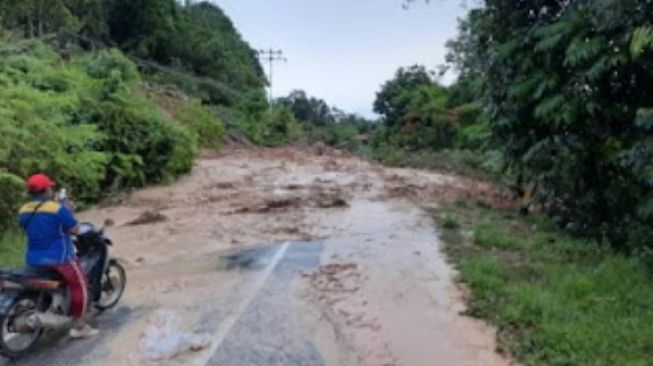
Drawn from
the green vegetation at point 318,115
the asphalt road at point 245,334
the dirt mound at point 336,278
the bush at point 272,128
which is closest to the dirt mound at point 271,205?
the dirt mound at point 336,278

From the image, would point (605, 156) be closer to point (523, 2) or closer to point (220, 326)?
point (523, 2)

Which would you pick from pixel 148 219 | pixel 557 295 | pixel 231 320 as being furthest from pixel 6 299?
pixel 148 219

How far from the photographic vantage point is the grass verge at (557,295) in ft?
21.5

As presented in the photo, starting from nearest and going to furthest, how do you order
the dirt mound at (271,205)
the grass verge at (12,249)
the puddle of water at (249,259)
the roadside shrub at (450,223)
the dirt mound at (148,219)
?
the puddle of water at (249,259) → the grass verge at (12,249) → the roadside shrub at (450,223) → the dirt mound at (148,219) → the dirt mound at (271,205)

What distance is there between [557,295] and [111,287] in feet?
16.5

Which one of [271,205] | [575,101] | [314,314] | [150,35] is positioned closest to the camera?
[314,314]

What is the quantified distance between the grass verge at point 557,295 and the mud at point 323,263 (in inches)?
12.2

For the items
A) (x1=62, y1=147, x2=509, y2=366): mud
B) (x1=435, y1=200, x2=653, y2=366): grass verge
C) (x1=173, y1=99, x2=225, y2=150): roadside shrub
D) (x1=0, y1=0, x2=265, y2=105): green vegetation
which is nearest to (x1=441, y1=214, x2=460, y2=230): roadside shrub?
(x1=62, y1=147, x2=509, y2=366): mud

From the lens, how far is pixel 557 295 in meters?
8.20

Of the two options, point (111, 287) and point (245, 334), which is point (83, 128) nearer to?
point (111, 287)

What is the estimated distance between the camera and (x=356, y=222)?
14.7 meters

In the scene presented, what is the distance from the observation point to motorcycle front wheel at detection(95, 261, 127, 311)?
844cm

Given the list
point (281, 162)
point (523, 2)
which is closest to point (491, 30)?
point (523, 2)

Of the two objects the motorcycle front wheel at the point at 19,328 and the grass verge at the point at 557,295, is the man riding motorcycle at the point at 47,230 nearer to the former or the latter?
the motorcycle front wheel at the point at 19,328
